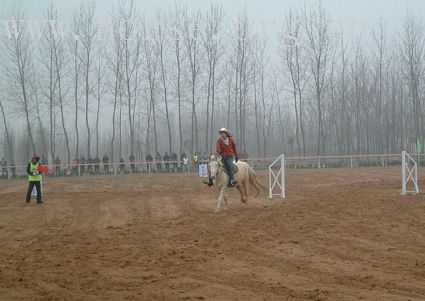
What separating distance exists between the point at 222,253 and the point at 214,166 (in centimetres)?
588

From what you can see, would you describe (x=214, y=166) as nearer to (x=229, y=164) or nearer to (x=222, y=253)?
(x=229, y=164)

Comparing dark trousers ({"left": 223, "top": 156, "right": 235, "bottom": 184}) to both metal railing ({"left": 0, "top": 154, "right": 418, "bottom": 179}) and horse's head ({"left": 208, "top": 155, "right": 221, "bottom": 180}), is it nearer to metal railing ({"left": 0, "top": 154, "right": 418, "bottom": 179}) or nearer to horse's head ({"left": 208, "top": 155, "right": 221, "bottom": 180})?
horse's head ({"left": 208, "top": 155, "right": 221, "bottom": 180})

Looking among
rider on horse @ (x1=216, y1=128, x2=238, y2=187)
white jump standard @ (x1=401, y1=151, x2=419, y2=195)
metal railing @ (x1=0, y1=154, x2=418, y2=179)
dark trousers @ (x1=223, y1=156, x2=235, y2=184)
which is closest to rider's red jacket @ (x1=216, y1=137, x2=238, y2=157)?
rider on horse @ (x1=216, y1=128, x2=238, y2=187)

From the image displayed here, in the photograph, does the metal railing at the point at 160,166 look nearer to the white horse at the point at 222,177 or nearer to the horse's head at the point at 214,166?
the white horse at the point at 222,177

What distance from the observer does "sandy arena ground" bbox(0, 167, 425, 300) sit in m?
6.18

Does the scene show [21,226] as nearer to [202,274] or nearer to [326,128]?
[202,274]

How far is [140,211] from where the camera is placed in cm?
1509

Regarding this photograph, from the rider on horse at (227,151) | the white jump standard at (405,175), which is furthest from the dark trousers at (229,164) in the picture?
the white jump standard at (405,175)

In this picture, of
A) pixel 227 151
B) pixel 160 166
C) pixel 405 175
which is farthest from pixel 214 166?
pixel 160 166

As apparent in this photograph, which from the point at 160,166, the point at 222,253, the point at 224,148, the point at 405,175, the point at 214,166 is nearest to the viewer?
the point at 222,253

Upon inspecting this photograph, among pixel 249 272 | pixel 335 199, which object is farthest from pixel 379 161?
pixel 249 272

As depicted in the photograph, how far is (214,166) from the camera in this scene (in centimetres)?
1409

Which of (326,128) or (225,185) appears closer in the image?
(225,185)

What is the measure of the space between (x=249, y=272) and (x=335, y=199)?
9.47 m
